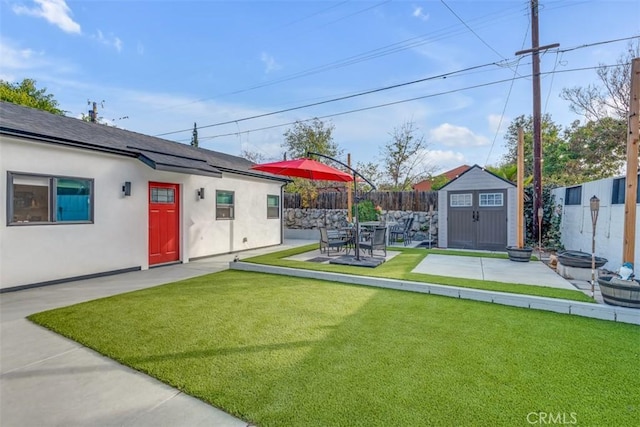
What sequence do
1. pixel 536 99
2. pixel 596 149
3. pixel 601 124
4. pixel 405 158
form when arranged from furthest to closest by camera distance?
1. pixel 405 158
2. pixel 596 149
3. pixel 601 124
4. pixel 536 99

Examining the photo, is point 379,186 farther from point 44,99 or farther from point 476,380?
point 44,99

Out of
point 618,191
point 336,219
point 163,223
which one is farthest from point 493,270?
point 336,219

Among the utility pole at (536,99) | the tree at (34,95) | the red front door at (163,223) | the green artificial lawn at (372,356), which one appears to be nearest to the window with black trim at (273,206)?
the red front door at (163,223)

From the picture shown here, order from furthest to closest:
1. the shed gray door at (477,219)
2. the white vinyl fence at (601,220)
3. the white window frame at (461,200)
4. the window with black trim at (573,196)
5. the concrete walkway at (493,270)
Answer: the white window frame at (461,200) < the shed gray door at (477,219) < the window with black trim at (573,196) < the white vinyl fence at (601,220) < the concrete walkway at (493,270)

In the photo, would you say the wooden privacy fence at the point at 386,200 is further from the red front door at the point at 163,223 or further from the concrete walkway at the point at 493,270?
the red front door at the point at 163,223

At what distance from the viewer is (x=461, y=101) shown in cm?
1189

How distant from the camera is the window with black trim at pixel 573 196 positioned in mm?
8087

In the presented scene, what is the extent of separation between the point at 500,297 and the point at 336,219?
34.1 feet

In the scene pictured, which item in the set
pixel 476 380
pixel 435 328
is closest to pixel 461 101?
pixel 435 328

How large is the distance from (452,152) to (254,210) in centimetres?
1432

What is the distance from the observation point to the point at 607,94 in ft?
41.7

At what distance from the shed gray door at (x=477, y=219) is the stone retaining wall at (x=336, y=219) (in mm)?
1948

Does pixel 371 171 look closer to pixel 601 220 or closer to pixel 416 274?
pixel 601 220

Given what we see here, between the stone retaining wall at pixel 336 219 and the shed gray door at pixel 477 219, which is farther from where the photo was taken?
the stone retaining wall at pixel 336 219
